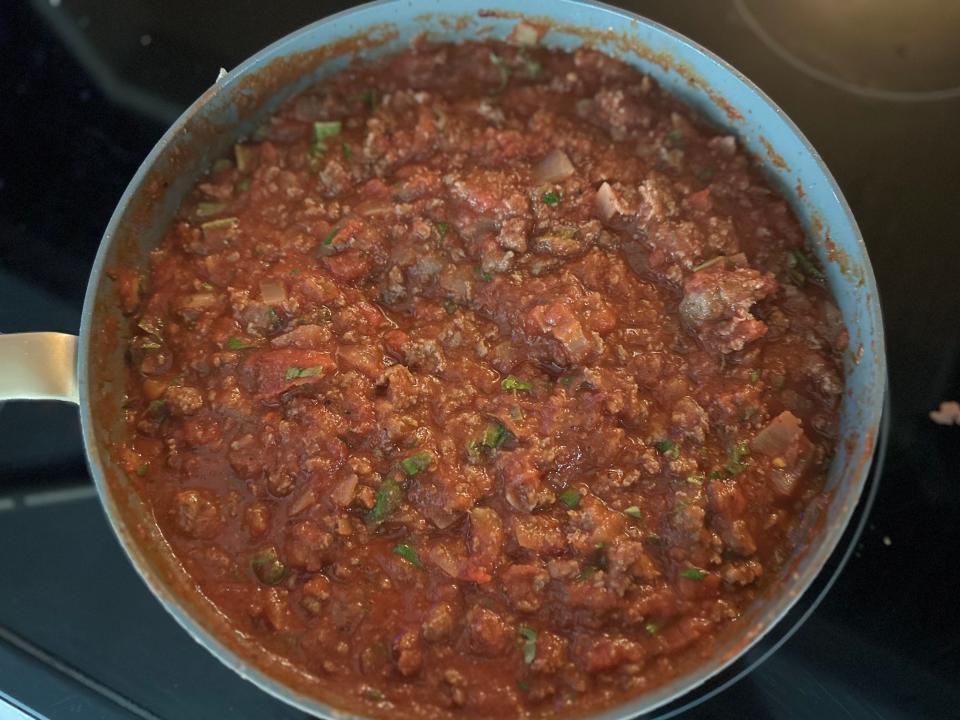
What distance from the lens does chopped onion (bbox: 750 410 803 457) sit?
2.61 m

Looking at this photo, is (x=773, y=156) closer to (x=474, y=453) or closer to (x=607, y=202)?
(x=607, y=202)

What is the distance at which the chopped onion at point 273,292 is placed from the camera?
277 centimetres

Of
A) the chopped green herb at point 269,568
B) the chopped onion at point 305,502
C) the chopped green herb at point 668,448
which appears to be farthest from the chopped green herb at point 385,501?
the chopped green herb at point 668,448

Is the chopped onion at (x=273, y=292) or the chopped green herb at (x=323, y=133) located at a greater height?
the chopped green herb at (x=323, y=133)

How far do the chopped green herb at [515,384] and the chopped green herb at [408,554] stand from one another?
54 centimetres

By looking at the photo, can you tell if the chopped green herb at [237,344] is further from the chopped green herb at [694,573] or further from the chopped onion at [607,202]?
the chopped green herb at [694,573]

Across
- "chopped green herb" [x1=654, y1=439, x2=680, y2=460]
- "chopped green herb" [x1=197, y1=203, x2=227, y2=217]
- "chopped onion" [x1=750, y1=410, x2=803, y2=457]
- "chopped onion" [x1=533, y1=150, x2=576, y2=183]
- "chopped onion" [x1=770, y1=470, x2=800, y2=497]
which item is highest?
"chopped onion" [x1=533, y1=150, x2=576, y2=183]

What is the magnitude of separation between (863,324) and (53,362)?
2269 millimetres

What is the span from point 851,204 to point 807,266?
374 mm

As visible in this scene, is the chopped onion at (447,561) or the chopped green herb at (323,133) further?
the chopped green herb at (323,133)

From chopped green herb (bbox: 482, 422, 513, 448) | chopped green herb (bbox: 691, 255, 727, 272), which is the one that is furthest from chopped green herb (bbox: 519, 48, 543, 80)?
chopped green herb (bbox: 482, 422, 513, 448)

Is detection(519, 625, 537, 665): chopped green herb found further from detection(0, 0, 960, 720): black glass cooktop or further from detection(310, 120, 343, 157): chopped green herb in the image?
detection(310, 120, 343, 157): chopped green herb

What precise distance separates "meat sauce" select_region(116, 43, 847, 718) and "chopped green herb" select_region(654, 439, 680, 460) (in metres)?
0.01

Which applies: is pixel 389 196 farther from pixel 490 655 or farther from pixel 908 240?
pixel 908 240
